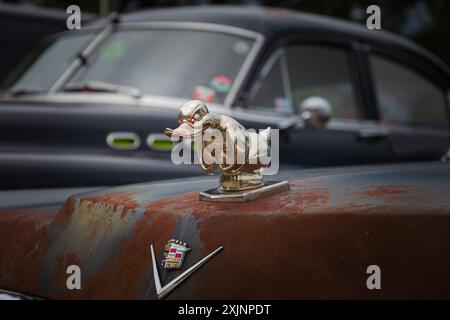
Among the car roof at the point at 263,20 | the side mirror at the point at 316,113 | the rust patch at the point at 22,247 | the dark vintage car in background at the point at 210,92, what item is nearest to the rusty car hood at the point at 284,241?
the rust patch at the point at 22,247

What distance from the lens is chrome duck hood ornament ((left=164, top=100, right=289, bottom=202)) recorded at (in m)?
1.45

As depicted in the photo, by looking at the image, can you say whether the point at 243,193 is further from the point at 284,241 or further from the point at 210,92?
the point at 210,92

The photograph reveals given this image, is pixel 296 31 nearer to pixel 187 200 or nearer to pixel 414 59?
pixel 414 59

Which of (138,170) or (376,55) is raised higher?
(376,55)

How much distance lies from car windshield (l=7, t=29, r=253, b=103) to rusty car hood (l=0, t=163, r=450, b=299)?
1.84 m

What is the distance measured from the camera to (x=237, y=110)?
3.54 m

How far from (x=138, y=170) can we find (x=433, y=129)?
239cm

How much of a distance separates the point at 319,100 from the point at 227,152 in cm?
208

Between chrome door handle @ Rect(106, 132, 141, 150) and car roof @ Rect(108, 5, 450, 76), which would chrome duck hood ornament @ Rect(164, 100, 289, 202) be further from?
car roof @ Rect(108, 5, 450, 76)

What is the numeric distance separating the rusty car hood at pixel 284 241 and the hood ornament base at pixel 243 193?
2cm

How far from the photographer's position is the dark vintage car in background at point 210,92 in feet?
9.73

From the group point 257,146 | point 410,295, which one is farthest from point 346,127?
point 410,295

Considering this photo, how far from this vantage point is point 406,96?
4570 millimetres
